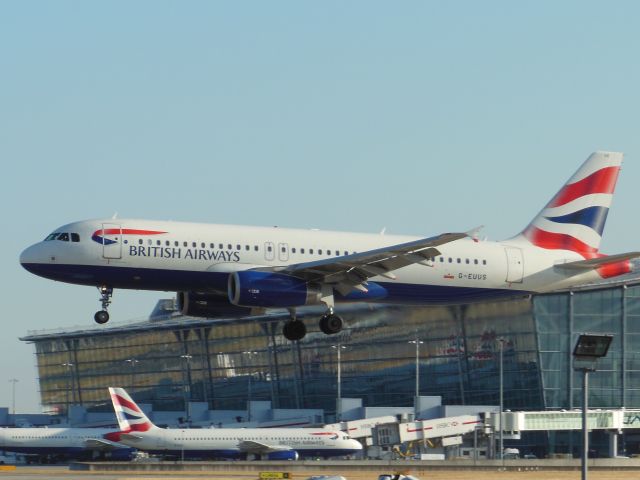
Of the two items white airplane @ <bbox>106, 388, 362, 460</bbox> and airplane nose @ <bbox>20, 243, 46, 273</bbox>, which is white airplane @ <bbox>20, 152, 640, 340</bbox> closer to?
airplane nose @ <bbox>20, 243, 46, 273</bbox>

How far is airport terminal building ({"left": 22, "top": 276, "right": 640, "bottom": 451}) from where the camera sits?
123 meters

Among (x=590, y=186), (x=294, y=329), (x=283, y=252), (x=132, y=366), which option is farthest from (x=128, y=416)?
(x=132, y=366)

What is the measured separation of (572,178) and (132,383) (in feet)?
320

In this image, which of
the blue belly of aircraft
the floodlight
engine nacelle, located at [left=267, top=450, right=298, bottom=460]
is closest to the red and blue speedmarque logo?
the blue belly of aircraft

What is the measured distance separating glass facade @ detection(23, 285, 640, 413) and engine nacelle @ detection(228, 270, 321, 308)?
162 feet

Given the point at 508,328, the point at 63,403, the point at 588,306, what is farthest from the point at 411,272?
the point at 63,403

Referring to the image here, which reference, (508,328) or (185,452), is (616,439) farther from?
(185,452)

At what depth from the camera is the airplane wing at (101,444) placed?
10675 centimetres

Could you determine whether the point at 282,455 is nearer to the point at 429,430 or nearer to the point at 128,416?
the point at 128,416

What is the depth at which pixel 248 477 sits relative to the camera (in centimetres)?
7744

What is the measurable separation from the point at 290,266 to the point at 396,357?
69423mm

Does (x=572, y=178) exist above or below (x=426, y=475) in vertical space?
above

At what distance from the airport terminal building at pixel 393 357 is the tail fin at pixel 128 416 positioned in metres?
21.7

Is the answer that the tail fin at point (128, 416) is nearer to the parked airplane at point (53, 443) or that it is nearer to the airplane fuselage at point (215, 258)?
the parked airplane at point (53, 443)
